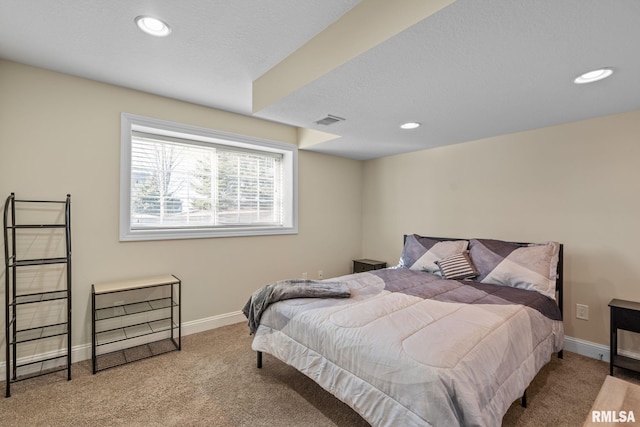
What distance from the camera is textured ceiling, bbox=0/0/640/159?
1.40m

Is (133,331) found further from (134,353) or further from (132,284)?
(132,284)

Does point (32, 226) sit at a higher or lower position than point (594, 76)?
lower

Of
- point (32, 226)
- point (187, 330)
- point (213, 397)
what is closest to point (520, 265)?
point (213, 397)

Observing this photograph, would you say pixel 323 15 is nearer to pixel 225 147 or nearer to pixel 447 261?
pixel 225 147

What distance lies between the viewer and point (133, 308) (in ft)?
9.13

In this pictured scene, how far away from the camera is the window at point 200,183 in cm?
291

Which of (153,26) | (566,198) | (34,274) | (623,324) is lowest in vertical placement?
(623,324)

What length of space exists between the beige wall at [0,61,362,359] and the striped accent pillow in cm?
195

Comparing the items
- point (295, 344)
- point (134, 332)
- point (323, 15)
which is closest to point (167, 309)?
point (134, 332)

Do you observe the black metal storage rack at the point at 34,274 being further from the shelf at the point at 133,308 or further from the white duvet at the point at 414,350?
the white duvet at the point at 414,350

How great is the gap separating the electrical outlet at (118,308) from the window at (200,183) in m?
0.59

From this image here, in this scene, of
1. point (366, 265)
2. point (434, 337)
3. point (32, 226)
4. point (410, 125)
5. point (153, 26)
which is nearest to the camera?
point (434, 337)

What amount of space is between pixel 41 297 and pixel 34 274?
19 cm

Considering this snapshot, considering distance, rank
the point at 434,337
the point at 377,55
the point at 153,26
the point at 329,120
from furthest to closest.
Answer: the point at 329,120
the point at 153,26
the point at 377,55
the point at 434,337
